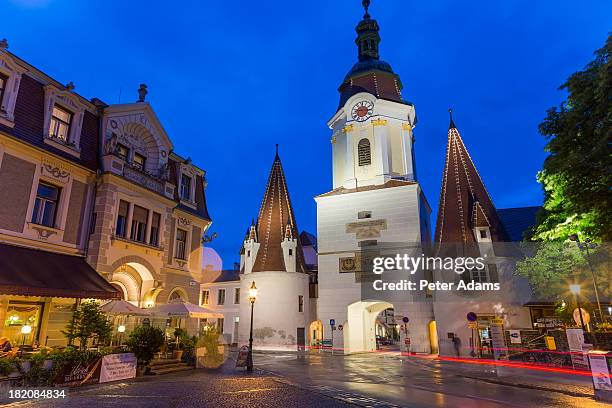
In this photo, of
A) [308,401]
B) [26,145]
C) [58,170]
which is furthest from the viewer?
[58,170]

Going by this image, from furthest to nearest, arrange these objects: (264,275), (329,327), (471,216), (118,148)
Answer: (264,275)
(329,327)
(471,216)
(118,148)

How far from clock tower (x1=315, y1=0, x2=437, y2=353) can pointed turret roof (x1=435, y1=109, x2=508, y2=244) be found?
10.5 feet

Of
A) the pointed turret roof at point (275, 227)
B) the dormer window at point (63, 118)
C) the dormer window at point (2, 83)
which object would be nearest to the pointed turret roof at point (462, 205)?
the pointed turret roof at point (275, 227)

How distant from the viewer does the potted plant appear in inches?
596

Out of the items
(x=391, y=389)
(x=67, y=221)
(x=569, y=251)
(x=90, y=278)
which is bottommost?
(x=391, y=389)

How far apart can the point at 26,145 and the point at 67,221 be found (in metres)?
3.45

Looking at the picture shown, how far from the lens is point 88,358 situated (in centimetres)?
1291

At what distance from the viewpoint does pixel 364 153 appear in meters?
38.6

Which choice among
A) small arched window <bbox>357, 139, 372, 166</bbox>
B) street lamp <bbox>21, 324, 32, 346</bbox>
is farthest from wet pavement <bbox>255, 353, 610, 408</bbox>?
small arched window <bbox>357, 139, 372, 166</bbox>

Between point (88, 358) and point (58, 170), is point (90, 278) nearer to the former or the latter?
point (88, 358)

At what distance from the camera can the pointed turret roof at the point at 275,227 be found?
127 feet

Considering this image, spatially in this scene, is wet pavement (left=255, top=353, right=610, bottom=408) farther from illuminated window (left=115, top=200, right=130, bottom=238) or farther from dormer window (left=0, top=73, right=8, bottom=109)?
dormer window (left=0, top=73, right=8, bottom=109)

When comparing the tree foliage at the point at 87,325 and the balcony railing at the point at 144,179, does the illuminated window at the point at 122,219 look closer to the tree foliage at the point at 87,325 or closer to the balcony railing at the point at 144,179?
the balcony railing at the point at 144,179

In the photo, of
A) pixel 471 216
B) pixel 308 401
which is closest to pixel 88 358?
pixel 308 401
